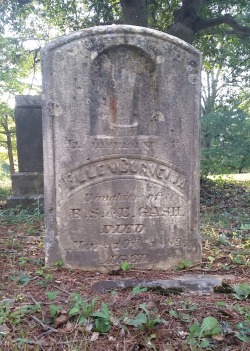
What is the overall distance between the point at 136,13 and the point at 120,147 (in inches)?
232

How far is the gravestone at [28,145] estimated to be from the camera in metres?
7.04

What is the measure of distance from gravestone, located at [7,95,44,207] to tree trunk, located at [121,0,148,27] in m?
3.11

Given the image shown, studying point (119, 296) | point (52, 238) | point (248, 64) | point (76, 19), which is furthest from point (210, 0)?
point (119, 296)

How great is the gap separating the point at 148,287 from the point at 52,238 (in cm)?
116

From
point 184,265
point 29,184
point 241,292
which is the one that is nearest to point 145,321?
point 241,292

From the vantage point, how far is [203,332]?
2.29 m

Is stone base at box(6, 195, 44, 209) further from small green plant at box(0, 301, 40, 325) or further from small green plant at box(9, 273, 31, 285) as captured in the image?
small green plant at box(0, 301, 40, 325)

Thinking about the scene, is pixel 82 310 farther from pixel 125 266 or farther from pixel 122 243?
pixel 122 243

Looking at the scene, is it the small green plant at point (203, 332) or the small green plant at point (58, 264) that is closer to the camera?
the small green plant at point (203, 332)

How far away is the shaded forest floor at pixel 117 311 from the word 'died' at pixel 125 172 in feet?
2.81

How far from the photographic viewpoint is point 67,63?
11.8ft

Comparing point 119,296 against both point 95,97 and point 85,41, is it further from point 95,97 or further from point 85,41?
point 85,41

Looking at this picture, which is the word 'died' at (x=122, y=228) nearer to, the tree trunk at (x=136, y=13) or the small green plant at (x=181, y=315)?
the small green plant at (x=181, y=315)

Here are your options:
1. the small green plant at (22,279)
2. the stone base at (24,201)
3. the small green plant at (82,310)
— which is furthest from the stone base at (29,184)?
the small green plant at (82,310)
